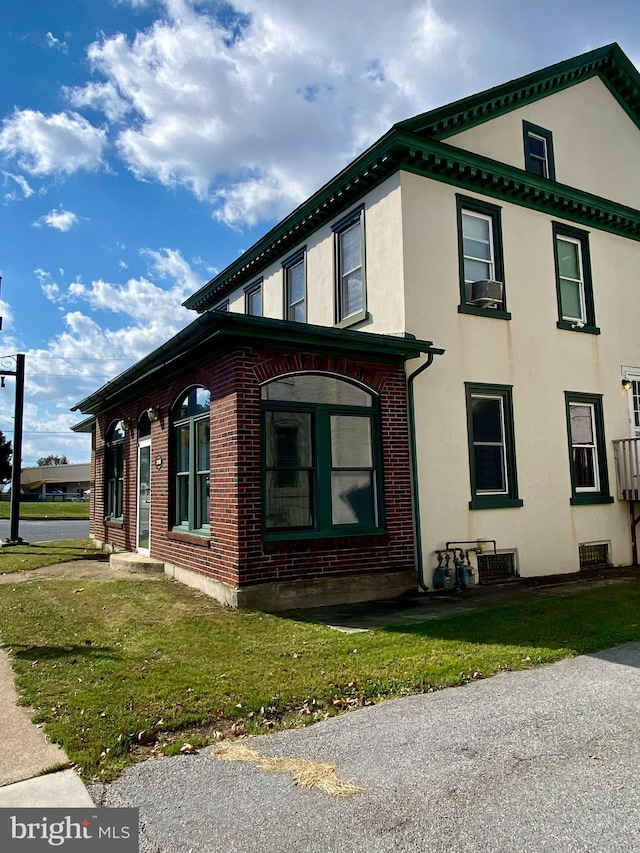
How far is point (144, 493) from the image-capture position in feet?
41.2

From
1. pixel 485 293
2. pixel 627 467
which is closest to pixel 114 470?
pixel 485 293

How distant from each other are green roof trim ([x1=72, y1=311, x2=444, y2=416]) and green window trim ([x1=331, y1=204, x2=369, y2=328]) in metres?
1.81

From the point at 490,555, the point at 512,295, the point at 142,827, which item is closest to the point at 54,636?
the point at 142,827

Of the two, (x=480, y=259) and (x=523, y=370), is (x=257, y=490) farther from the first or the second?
(x=480, y=259)

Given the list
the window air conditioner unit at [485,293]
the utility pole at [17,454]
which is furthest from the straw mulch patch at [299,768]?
the utility pole at [17,454]

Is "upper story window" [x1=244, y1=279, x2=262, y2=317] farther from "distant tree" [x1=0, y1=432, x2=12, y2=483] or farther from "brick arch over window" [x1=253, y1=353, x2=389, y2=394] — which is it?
"distant tree" [x1=0, y1=432, x2=12, y2=483]

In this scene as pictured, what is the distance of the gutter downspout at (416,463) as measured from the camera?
9.59m

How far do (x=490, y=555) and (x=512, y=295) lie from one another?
477cm

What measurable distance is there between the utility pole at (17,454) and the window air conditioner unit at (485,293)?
13.0m

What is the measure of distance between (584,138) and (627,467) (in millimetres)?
7072

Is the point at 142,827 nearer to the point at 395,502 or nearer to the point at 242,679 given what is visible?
the point at 242,679

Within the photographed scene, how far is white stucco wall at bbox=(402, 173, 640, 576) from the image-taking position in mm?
10188

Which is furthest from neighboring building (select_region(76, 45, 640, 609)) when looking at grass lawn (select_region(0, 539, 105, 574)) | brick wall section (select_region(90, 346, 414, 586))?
grass lawn (select_region(0, 539, 105, 574))

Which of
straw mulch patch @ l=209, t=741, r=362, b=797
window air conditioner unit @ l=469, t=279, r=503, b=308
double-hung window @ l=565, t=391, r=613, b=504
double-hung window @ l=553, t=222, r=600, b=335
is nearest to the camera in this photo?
straw mulch patch @ l=209, t=741, r=362, b=797
